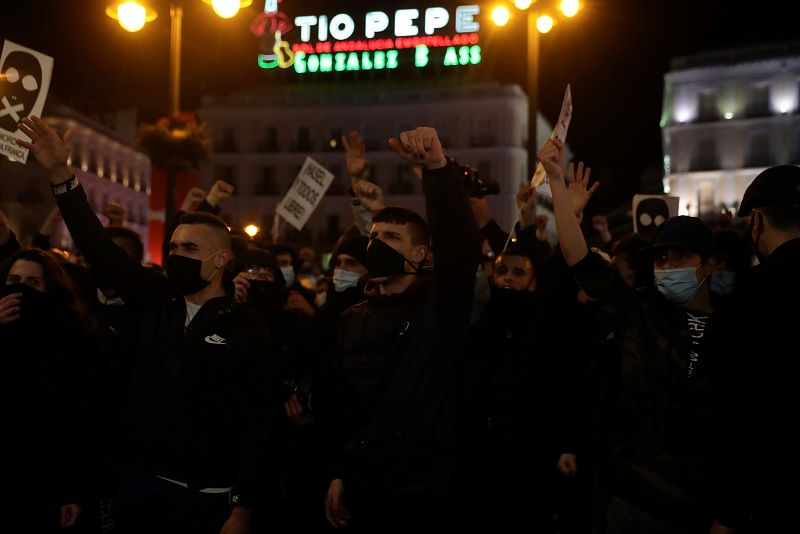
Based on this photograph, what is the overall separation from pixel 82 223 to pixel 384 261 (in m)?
1.50

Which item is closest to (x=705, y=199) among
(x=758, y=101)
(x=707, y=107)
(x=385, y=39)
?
(x=707, y=107)

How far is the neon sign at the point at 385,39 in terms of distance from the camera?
46375 millimetres

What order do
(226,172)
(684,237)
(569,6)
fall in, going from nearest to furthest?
(684,237)
(569,6)
(226,172)

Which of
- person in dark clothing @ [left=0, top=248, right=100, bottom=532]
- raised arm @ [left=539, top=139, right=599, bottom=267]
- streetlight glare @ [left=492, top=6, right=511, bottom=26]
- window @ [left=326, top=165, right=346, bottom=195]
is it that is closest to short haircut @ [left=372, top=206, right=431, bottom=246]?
raised arm @ [left=539, top=139, right=599, bottom=267]

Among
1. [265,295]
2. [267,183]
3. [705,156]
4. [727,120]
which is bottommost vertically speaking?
[265,295]

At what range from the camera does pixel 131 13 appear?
899 cm

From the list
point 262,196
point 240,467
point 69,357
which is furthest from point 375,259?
point 262,196

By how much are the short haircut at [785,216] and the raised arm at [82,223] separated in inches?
111

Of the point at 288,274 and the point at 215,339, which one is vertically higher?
the point at 288,274

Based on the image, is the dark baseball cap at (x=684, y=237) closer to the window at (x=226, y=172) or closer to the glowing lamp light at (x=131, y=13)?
the glowing lamp light at (x=131, y=13)

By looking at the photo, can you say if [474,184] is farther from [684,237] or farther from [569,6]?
[569,6]

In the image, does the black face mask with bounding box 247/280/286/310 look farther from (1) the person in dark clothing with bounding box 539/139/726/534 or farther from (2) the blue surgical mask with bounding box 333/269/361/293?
(1) the person in dark clothing with bounding box 539/139/726/534

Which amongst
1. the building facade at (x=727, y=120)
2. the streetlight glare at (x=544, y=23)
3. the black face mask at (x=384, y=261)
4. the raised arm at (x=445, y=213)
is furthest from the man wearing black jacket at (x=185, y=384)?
the building facade at (x=727, y=120)

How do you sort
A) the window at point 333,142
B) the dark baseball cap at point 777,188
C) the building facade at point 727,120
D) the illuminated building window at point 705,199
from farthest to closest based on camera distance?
the window at point 333,142 < the illuminated building window at point 705,199 < the building facade at point 727,120 < the dark baseball cap at point 777,188
